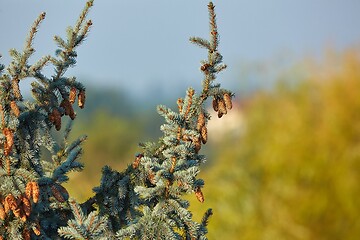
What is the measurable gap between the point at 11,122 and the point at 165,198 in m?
0.70

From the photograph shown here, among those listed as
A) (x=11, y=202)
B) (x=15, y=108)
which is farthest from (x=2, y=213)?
(x=15, y=108)

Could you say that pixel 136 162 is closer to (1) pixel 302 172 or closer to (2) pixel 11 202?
(2) pixel 11 202

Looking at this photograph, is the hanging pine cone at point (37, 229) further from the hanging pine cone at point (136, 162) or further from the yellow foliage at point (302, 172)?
the yellow foliage at point (302, 172)

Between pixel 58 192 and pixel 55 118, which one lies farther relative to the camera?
pixel 55 118

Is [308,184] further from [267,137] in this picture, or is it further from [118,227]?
[118,227]

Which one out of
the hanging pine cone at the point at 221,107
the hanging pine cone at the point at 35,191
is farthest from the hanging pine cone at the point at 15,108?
the hanging pine cone at the point at 221,107

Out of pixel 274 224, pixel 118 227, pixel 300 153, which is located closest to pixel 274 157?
pixel 300 153

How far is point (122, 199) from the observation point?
327 centimetres

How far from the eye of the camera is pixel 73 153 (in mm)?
3164

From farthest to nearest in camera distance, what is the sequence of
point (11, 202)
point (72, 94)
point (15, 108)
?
point (72, 94), point (15, 108), point (11, 202)

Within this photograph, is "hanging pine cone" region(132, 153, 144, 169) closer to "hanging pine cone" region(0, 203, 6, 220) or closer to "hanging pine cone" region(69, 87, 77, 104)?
"hanging pine cone" region(69, 87, 77, 104)

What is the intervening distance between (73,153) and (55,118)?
19 cm

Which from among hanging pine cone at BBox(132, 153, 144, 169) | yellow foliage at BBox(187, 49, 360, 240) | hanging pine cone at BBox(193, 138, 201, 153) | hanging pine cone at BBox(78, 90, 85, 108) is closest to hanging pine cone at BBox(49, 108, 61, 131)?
hanging pine cone at BBox(78, 90, 85, 108)

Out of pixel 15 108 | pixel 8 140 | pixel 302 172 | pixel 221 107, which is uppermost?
pixel 302 172
